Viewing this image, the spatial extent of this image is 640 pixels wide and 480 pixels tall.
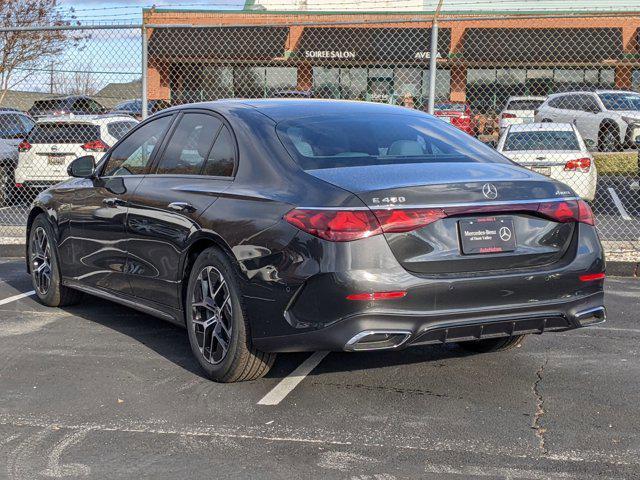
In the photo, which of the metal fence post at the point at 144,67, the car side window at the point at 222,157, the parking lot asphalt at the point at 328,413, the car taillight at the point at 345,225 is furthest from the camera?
the metal fence post at the point at 144,67

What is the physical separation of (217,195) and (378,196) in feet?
3.71

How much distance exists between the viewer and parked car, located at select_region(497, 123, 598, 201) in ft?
47.7

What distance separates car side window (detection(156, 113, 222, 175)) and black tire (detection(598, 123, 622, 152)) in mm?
17332

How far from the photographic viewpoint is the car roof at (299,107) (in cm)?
588

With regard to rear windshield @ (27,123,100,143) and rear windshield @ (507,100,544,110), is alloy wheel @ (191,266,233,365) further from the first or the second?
rear windshield @ (507,100,544,110)

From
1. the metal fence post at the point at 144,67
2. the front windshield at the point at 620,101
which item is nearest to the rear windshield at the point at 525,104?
the front windshield at the point at 620,101

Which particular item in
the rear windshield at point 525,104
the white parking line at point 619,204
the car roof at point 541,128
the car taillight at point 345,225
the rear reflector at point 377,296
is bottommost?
the white parking line at point 619,204

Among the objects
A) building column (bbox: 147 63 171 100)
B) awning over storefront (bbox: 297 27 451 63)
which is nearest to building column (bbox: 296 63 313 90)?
awning over storefront (bbox: 297 27 451 63)

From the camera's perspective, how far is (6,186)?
16156 millimetres

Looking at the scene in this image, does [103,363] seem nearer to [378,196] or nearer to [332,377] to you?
[332,377]

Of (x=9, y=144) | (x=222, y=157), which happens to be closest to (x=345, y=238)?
(x=222, y=157)

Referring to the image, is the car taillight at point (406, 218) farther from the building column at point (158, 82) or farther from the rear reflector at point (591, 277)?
the building column at point (158, 82)

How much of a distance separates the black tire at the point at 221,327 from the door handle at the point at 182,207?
0.30 metres

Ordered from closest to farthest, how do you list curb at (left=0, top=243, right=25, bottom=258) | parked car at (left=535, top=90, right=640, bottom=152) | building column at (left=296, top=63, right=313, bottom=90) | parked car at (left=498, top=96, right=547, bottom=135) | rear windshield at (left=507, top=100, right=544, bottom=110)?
1. curb at (left=0, top=243, right=25, bottom=258)
2. parked car at (left=535, top=90, right=640, bottom=152)
3. parked car at (left=498, top=96, right=547, bottom=135)
4. rear windshield at (left=507, top=100, right=544, bottom=110)
5. building column at (left=296, top=63, right=313, bottom=90)
